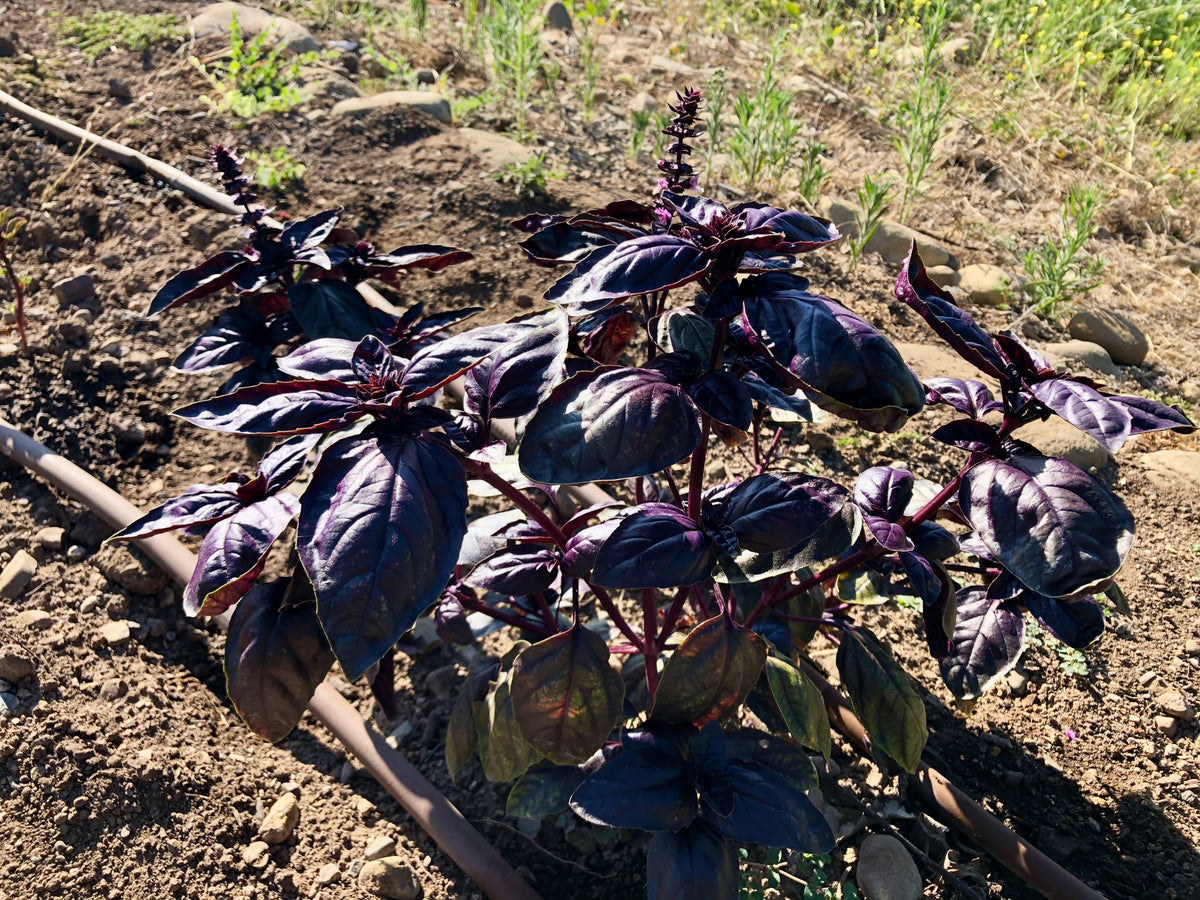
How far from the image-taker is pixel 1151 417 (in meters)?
1.39

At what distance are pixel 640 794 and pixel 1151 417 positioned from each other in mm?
1043

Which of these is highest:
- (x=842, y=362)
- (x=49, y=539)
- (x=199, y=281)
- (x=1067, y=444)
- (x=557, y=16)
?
(x=842, y=362)

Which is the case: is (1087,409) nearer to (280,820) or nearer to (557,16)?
(280,820)

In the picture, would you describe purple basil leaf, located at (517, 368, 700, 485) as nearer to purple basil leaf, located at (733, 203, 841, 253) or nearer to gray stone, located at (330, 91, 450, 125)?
purple basil leaf, located at (733, 203, 841, 253)

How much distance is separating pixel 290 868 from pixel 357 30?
212 inches

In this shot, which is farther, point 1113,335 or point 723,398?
point 1113,335

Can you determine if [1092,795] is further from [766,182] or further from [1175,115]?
[1175,115]

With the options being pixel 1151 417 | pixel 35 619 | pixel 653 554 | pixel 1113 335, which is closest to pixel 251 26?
pixel 35 619

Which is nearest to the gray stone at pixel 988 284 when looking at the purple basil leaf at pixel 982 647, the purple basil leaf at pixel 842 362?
the purple basil leaf at pixel 982 647

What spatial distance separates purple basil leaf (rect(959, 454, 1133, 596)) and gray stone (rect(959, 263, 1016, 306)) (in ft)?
8.33

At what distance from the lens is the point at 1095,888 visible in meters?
1.89

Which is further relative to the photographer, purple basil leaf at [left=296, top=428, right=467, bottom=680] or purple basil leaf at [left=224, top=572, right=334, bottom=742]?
purple basil leaf at [left=224, top=572, right=334, bottom=742]

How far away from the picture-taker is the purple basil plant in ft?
4.10

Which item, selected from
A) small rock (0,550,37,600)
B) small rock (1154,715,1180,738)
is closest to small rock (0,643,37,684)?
small rock (0,550,37,600)
